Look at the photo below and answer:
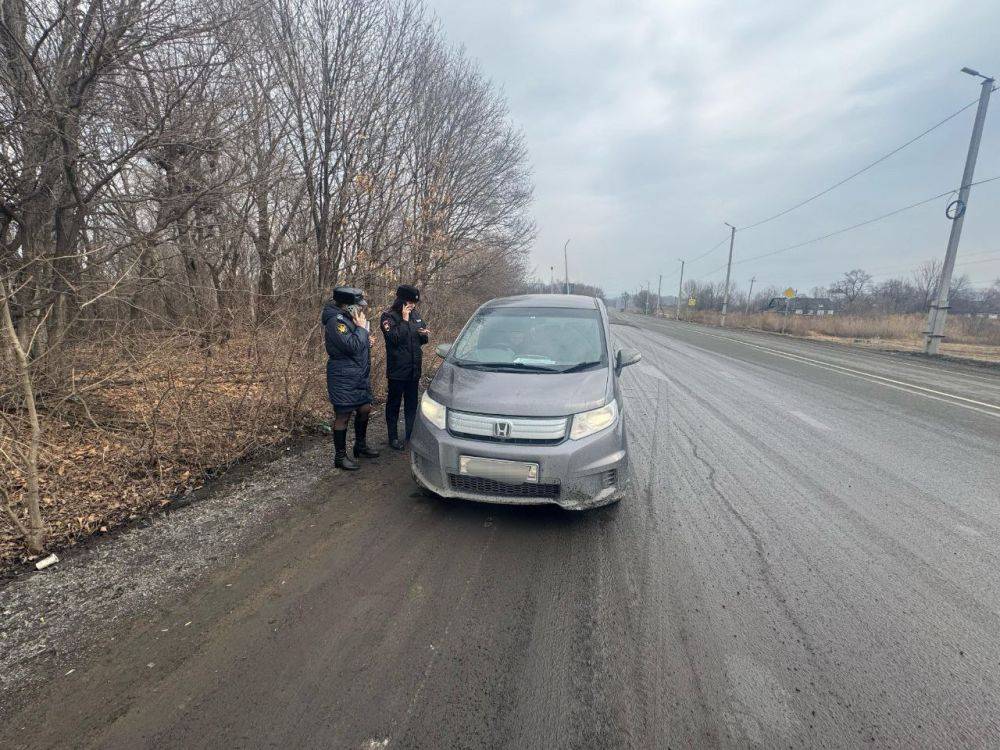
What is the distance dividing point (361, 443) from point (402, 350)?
43.3 inches

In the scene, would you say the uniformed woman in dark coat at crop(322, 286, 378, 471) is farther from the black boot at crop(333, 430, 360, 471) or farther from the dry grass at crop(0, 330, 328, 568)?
the dry grass at crop(0, 330, 328, 568)

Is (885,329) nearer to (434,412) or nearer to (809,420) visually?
(809,420)

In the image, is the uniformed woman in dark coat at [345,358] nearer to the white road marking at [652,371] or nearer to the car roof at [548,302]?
the car roof at [548,302]

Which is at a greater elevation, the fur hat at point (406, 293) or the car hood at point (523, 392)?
the fur hat at point (406, 293)

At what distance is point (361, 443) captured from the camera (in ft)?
15.3

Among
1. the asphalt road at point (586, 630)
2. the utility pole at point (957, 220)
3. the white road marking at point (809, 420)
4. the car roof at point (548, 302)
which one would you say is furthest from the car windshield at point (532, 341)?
the utility pole at point (957, 220)

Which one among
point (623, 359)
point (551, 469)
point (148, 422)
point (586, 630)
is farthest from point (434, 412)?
point (148, 422)

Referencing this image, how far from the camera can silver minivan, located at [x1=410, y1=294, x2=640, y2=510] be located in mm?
3055

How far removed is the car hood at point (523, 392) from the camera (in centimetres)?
320

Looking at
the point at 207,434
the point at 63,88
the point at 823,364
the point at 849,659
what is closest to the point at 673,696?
the point at 849,659

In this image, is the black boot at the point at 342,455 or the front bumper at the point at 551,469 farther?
the black boot at the point at 342,455

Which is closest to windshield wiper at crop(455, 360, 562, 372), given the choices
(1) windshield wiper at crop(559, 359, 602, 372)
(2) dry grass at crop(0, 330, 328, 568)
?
(1) windshield wiper at crop(559, 359, 602, 372)

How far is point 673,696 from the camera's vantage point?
1930 mm

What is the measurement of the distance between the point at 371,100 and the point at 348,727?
9993 millimetres
